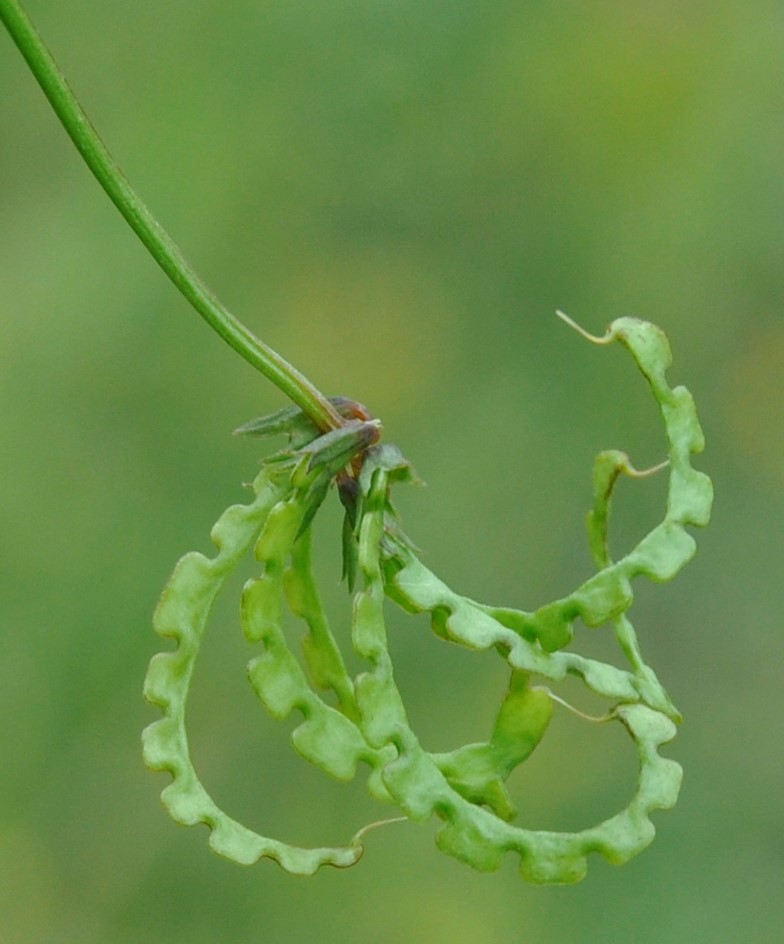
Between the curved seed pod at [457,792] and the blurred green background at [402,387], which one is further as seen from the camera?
the blurred green background at [402,387]

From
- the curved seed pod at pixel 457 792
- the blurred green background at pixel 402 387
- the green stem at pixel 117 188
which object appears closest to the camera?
the green stem at pixel 117 188

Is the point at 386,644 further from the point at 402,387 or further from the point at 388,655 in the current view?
the point at 402,387

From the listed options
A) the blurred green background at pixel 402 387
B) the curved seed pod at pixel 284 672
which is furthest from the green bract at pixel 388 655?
the blurred green background at pixel 402 387

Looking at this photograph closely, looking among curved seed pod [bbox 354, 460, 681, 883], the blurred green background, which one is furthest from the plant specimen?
the blurred green background

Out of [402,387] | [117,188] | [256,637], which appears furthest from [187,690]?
[402,387]

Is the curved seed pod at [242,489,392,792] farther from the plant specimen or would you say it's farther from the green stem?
the green stem

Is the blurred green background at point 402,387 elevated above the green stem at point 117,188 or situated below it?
below

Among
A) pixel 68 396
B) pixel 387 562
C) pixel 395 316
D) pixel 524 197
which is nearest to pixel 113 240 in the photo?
pixel 68 396

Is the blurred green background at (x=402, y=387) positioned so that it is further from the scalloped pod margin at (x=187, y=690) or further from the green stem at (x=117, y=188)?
the green stem at (x=117, y=188)
